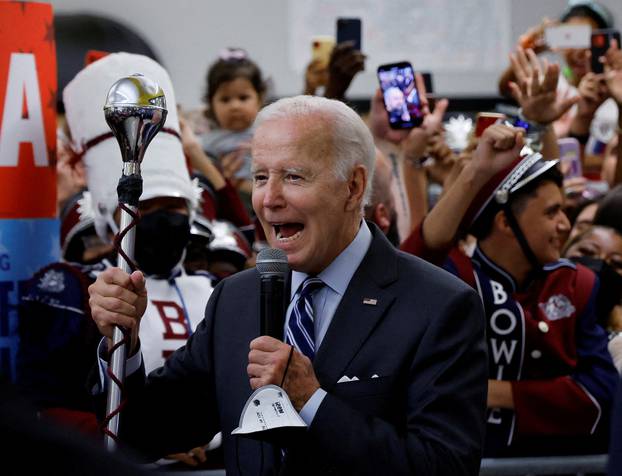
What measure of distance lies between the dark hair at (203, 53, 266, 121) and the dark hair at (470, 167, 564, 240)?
269 centimetres

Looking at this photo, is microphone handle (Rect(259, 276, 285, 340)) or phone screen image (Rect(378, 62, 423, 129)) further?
phone screen image (Rect(378, 62, 423, 129))

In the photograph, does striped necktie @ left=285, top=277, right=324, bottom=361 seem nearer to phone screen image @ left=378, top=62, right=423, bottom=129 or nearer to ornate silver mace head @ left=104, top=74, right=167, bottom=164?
ornate silver mace head @ left=104, top=74, right=167, bottom=164

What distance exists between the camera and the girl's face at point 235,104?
22.2 feet

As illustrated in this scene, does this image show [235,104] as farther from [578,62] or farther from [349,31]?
[578,62]

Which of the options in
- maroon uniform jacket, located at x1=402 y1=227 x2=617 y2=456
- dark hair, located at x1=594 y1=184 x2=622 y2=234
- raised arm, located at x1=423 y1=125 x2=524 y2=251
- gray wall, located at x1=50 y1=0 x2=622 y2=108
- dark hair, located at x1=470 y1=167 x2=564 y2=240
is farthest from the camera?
gray wall, located at x1=50 y1=0 x2=622 y2=108

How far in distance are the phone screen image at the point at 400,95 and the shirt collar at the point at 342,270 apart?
82.4 inches

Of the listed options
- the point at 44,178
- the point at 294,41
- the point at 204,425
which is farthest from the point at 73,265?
the point at 294,41

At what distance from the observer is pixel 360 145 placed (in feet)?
10.1

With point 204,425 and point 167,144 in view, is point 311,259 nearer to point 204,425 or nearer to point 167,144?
point 204,425

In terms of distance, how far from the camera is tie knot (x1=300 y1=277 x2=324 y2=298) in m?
3.04

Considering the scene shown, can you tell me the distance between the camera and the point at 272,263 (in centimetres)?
276

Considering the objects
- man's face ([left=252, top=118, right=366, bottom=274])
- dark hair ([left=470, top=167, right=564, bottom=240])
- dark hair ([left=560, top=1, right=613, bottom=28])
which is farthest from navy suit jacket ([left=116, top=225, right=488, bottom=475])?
dark hair ([left=560, top=1, right=613, bottom=28])

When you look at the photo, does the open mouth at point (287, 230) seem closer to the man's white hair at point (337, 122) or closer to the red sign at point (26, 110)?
the man's white hair at point (337, 122)

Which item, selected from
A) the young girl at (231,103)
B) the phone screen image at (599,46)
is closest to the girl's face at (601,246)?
the phone screen image at (599,46)
